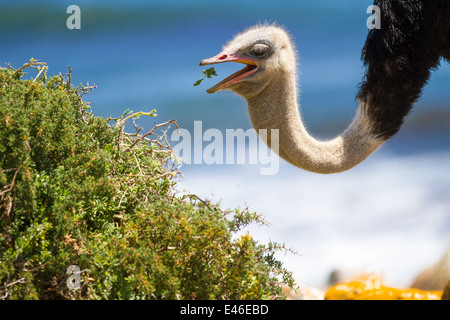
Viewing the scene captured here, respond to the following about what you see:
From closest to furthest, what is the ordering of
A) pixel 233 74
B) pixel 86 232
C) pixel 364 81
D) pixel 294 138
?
pixel 86 232 → pixel 233 74 → pixel 294 138 → pixel 364 81

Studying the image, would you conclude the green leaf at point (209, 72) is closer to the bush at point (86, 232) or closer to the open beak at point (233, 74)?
the open beak at point (233, 74)

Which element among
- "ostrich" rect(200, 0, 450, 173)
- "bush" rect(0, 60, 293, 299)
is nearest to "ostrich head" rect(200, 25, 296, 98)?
"ostrich" rect(200, 0, 450, 173)

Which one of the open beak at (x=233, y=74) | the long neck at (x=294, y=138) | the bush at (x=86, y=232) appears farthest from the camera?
the long neck at (x=294, y=138)

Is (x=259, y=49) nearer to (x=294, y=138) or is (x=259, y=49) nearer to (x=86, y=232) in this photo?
(x=294, y=138)

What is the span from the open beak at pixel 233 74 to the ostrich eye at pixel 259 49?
0.06 m

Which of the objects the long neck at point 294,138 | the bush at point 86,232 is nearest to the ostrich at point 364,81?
the long neck at point 294,138

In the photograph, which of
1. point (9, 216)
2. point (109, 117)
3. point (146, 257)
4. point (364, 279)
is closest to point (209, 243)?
point (146, 257)

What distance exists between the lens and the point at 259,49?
13.0ft

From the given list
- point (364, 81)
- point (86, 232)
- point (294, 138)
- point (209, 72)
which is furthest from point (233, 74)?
point (86, 232)

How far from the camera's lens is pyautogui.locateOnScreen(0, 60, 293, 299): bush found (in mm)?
2990

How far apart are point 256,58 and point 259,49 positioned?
58mm

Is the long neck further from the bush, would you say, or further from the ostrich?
the bush

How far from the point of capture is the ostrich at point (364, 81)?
4.01 m

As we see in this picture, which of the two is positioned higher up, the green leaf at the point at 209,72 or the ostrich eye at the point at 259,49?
the ostrich eye at the point at 259,49
